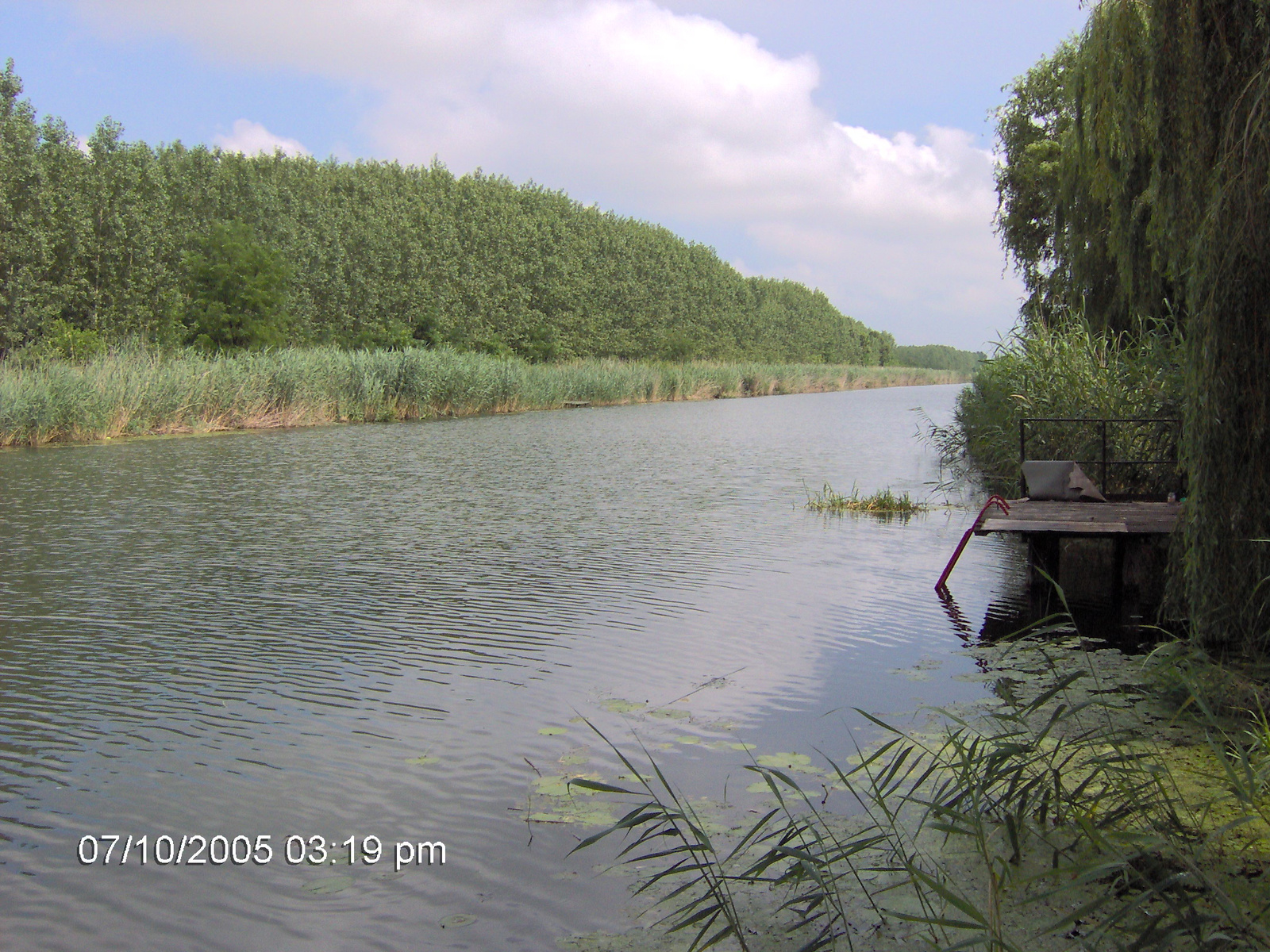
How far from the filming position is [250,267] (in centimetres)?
3322

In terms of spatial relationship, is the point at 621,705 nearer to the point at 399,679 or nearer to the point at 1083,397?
the point at 399,679

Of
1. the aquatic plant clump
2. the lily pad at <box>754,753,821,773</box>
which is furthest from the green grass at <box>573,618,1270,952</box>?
the aquatic plant clump

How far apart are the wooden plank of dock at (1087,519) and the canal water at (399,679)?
0.58 m

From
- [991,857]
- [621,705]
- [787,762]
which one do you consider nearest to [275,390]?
[621,705]

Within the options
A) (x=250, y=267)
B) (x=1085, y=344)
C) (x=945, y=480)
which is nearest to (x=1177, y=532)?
(x=1085, y=344)

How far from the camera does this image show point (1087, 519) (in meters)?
7.31

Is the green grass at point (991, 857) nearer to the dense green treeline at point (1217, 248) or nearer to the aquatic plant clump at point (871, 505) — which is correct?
the dense green treeline at point (1217, 248)

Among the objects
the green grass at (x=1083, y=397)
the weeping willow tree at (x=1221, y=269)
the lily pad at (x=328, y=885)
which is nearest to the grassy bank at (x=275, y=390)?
the green grass at (x=1083, y=397)

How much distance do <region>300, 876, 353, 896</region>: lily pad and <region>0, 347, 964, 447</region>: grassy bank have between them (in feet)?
60.0

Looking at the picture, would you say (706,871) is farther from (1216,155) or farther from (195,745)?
(1216,155)

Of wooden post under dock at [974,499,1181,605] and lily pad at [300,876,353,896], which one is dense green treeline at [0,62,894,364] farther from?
lily pad at [300,876,353,896]

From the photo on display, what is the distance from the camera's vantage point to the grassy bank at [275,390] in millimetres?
19203
